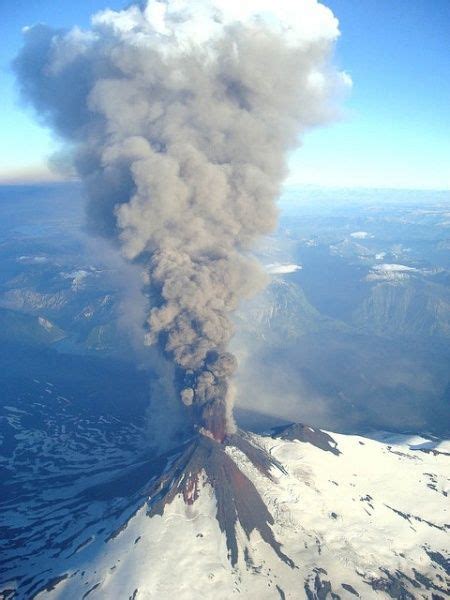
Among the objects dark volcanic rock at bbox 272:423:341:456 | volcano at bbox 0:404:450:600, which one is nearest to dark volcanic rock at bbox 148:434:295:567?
volcano at bbox 0:404:450:600

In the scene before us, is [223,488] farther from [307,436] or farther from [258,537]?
[307,436]

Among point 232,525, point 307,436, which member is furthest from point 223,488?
point 307,436

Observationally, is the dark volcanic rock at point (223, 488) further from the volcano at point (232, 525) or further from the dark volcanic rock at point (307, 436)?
the dark volcanic rock at point (307, 436)

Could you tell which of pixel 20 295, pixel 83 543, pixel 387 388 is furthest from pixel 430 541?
pixel 20 295

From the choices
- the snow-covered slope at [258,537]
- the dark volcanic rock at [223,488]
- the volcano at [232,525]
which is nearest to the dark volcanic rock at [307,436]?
the volcano at [232,525]

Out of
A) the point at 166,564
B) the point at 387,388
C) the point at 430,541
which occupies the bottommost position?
the point at 387,388

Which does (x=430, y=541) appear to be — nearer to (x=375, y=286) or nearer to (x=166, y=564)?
(x=166, y=564)

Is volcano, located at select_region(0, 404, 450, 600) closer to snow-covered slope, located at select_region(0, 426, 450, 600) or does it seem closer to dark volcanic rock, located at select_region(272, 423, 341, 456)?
snow-covered slope, located at select_region(0, 426, 450, 600)
